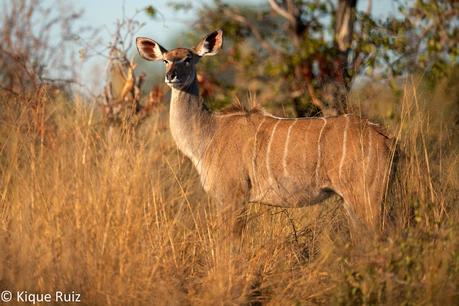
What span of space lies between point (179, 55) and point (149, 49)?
41cm

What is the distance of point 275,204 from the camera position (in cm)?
524

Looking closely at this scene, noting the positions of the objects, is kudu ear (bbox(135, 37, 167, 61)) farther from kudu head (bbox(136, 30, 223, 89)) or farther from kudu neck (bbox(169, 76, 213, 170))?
kudu neck (bbox(169, 76, 213, 170))

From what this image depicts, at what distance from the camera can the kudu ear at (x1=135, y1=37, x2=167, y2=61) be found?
5969 mm

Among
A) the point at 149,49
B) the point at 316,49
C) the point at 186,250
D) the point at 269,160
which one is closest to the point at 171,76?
the point at 149,49

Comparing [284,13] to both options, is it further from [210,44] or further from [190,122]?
[190,122]

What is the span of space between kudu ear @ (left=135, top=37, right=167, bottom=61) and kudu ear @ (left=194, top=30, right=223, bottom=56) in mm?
268

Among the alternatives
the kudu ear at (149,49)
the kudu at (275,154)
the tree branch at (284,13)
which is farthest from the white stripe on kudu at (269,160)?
the tree branch at (284,13)

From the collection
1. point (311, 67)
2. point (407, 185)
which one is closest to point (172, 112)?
point (407, 185)

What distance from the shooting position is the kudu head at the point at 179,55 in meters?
5.63

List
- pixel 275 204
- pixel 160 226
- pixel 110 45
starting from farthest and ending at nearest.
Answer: pixel 110 45 → pixel 275 204 → pixel 160 226

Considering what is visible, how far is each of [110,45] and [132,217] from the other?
10.5ft

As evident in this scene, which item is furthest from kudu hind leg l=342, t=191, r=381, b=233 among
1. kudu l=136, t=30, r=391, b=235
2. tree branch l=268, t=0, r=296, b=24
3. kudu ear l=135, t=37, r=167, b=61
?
tree branch l=268, t=0, r=296, b=24

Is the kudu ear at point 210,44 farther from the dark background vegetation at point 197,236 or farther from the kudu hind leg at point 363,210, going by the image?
the kudu hind leg at point 363,210

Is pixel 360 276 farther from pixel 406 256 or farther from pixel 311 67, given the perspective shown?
pixel 311 67
